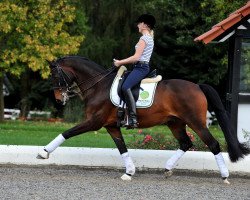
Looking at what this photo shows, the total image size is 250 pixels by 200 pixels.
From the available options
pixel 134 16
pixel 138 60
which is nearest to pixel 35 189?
pixel 138 60

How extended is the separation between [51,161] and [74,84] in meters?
1.78

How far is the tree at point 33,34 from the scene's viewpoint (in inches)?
1074

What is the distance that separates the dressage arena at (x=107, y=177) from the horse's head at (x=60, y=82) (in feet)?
4.56

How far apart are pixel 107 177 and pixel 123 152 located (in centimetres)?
53

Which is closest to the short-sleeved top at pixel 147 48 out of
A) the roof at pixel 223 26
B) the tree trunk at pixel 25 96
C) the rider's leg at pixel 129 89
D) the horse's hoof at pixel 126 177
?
the rider's leg at pixel 129 89

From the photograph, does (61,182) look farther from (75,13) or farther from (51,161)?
(75,13)

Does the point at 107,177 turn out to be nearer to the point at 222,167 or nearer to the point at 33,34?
the point at 222,167

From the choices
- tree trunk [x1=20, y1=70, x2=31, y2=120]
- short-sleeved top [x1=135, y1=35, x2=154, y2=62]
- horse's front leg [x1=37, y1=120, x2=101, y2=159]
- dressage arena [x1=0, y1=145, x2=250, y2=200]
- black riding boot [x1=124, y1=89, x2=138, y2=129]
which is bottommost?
tree trunk [x1=20, y1=70, x2=31, y2=120]

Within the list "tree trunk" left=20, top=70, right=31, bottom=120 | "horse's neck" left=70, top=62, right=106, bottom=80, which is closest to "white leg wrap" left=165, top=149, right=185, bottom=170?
"horse's neck" left=70, top=62, right=106, bottom=80

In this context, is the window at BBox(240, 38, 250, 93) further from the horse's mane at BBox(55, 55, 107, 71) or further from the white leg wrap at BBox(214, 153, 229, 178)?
the horse's mane at BBox(55, 55, 107, 71)

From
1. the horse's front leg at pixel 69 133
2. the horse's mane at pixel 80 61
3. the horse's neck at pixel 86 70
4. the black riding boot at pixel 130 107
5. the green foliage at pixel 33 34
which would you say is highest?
the horse's mane at pixel 80 61

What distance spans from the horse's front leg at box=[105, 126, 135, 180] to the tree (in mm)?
15872

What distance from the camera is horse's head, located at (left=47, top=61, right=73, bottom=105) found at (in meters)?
11.7

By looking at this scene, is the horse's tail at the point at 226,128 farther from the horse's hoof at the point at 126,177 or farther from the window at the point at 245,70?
the window at the point at 245,70
